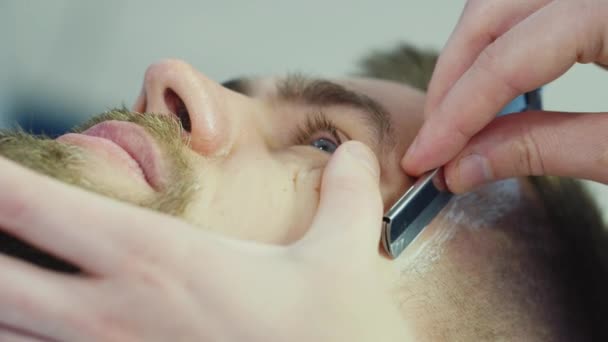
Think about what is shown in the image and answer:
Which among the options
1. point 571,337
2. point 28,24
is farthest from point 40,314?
point 28,24

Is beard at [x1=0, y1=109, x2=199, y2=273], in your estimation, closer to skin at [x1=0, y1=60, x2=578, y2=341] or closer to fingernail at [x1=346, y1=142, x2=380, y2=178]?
skin at [x1=0, y1=60, x2=578, y2=341]

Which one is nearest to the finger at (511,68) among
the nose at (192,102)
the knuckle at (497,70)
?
the knuckle at (497,70)

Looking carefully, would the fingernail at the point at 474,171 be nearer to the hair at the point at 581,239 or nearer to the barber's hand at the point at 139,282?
the hair at the point at 581,239

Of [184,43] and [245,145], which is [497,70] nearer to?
[245,145]

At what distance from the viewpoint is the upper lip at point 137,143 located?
0.65m

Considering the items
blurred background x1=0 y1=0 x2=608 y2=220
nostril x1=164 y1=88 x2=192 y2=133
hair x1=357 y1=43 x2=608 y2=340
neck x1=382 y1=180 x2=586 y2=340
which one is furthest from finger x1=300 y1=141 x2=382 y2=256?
blurred background x1=0 y1=0 x2=608 y2=220

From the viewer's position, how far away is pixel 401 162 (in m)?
0.75

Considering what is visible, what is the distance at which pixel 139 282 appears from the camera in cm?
45

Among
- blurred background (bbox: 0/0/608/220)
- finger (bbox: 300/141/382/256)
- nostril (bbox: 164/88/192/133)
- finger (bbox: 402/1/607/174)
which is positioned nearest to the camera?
finger (bbox: 300/141/382/256)

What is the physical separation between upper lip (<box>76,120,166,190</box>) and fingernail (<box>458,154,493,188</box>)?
351 mm

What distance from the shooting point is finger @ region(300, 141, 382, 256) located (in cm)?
54

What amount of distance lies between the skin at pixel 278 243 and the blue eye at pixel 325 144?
18mm

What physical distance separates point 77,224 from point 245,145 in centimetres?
32

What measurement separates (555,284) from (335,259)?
406 millimetres
